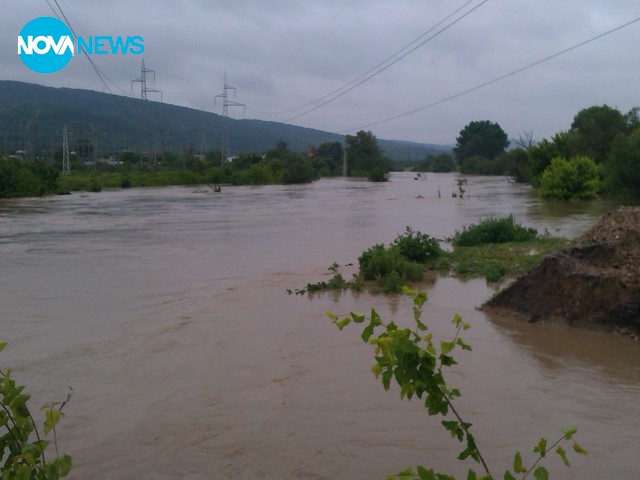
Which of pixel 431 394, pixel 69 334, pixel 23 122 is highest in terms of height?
pixel 23 122

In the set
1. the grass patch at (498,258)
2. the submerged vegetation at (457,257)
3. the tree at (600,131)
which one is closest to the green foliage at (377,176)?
Result: the tree at (600,131)

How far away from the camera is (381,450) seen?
5.86m

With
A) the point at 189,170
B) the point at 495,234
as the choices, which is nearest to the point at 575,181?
the point at 495,234

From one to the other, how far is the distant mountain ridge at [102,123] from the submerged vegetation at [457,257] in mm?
48942

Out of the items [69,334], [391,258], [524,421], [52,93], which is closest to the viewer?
[524,421]

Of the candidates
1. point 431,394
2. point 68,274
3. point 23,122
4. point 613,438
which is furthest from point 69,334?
point 23,122

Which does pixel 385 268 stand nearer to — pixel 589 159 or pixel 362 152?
pixel 589 159

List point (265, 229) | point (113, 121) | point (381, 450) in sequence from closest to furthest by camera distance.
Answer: point (381, 450) < point (265, 229) < point (113, 121)

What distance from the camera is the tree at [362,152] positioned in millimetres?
97125

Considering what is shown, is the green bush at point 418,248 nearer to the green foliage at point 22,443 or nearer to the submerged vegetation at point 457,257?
the submerged vegetation at point 457,257

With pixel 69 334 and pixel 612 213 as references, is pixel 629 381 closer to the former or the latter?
pixel 612 213

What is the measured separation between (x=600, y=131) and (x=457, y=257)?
36933 mm

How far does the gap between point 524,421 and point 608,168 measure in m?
25.3

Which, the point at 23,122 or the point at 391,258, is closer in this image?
the point at 391,258
